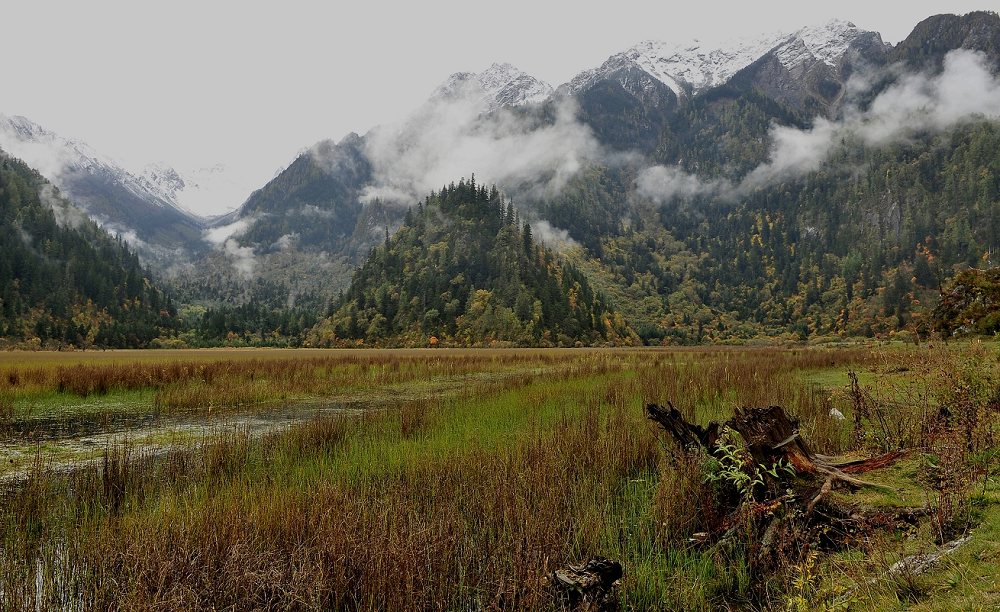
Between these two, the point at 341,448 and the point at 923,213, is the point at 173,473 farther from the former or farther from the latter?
the point at 923,213

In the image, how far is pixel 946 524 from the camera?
13.5 feet

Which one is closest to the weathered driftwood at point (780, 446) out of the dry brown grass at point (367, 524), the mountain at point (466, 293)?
the dry brown grass at point (367, 524)

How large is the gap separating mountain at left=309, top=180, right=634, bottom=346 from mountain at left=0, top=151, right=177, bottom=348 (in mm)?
48293

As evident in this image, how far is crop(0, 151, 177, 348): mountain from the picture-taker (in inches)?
4117

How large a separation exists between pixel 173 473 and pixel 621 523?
644 centimetres

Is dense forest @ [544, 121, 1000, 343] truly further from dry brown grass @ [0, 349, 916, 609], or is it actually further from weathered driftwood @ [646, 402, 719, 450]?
dry brown grass @ [0, 349, 916, 609]

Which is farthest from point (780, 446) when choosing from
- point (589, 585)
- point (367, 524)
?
point (367, 524)

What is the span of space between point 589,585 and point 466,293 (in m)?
106

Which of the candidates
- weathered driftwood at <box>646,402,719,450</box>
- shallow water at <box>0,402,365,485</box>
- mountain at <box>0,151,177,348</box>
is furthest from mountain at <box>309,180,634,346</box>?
weathered driftwood at <box>646,402,719,450</box>

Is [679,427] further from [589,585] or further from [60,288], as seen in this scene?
[60,288]

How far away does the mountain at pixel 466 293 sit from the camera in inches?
3930

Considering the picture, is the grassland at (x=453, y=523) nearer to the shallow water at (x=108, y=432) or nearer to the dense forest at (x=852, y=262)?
the shallow water at (x=108, y=432)

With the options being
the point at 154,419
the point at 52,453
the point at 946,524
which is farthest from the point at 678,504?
the point at 154,419

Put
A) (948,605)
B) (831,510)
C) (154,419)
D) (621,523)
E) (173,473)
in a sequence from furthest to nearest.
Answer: (154,419) < (173,473) < (621,523) < (831,510) < (948,605)
